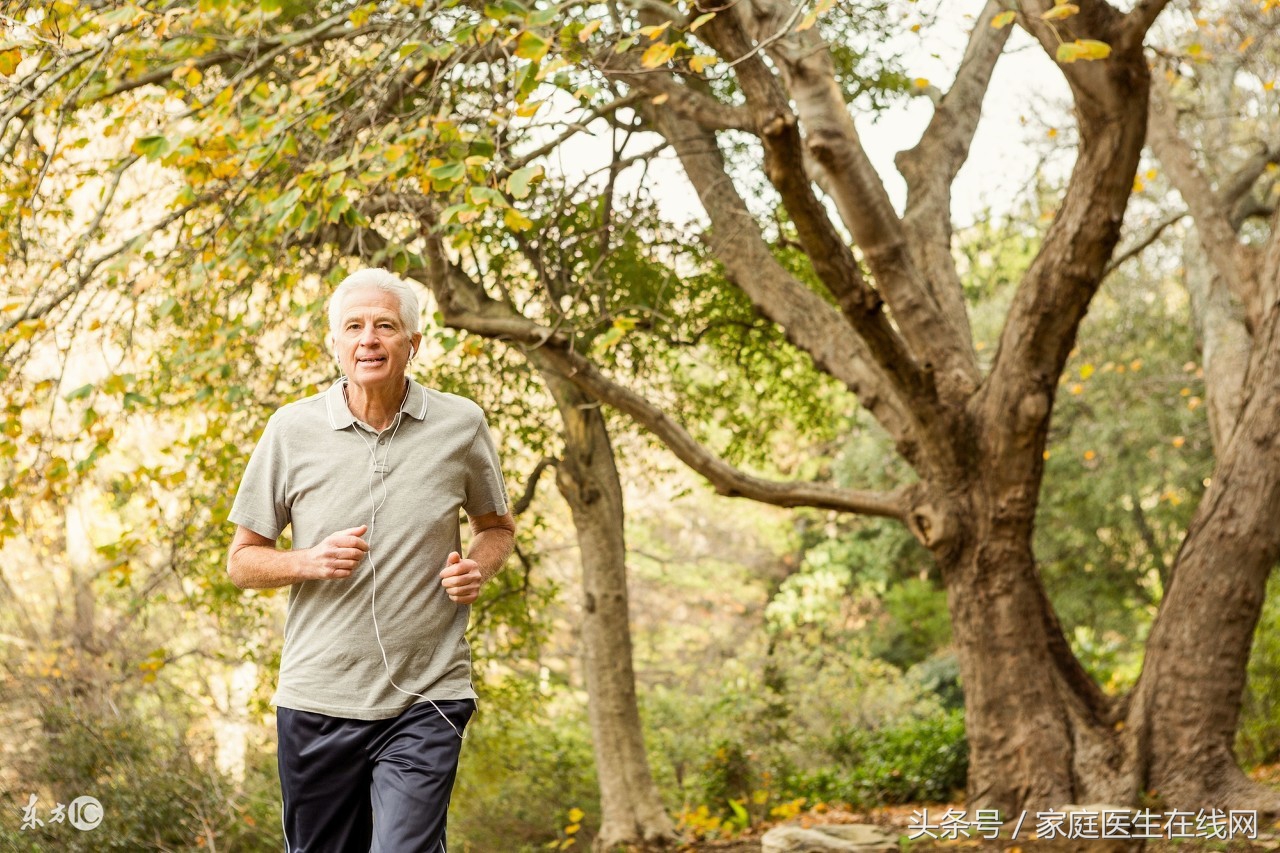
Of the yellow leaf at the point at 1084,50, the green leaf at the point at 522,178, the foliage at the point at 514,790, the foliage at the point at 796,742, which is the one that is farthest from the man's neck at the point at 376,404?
the foliage at the point at 514,790

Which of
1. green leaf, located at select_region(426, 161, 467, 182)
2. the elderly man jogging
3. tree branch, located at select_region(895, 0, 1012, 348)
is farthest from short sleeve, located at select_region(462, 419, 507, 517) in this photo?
tree branch, located at select_region(895, 0, 1012, 348)

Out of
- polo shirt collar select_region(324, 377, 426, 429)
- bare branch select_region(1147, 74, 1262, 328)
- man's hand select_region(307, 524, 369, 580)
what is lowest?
man's hand select_region(307, 524, 369, 580)

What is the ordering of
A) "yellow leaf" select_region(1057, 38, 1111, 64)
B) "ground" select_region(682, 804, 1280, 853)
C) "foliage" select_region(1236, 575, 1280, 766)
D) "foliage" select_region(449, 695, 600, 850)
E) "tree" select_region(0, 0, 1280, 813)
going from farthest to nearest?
1. "foliage" select_region(449, 695, 600, 850)
2. "foliage" select_region(1236, 575, 1280, 766)
3. "ground" select_region(682, 804, 1280, 853)
4. "tree" select_region(0, 0, 1280, 813)
5. "yellow leaf" select_region(1057, 38, 1111, 64)

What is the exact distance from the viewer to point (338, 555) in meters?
2.71

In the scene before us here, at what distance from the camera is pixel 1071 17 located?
17.1 feet

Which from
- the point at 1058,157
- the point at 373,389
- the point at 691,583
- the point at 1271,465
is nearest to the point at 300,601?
the point at 373,389

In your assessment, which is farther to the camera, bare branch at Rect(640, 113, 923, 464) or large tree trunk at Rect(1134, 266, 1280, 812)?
bare branch at Rect(640, 113, 923, 464)

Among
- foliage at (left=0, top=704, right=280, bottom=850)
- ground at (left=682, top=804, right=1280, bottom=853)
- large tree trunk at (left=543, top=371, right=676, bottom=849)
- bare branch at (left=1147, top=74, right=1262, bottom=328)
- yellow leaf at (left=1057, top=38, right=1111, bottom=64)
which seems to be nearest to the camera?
yellow leaf at (left=1057, top=38, right=1111, bottom=64)

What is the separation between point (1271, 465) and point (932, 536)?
6.12 feet

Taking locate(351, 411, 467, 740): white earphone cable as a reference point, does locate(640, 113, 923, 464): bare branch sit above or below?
above

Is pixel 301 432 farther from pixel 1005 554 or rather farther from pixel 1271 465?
pixel 1271 465

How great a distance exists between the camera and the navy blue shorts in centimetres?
271

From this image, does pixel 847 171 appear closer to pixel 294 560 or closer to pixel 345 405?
pixel 345 405

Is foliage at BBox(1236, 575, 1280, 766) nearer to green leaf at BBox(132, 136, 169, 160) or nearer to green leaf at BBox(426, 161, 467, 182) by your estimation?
green leaf at BBox(426, 161, 467, 182)
